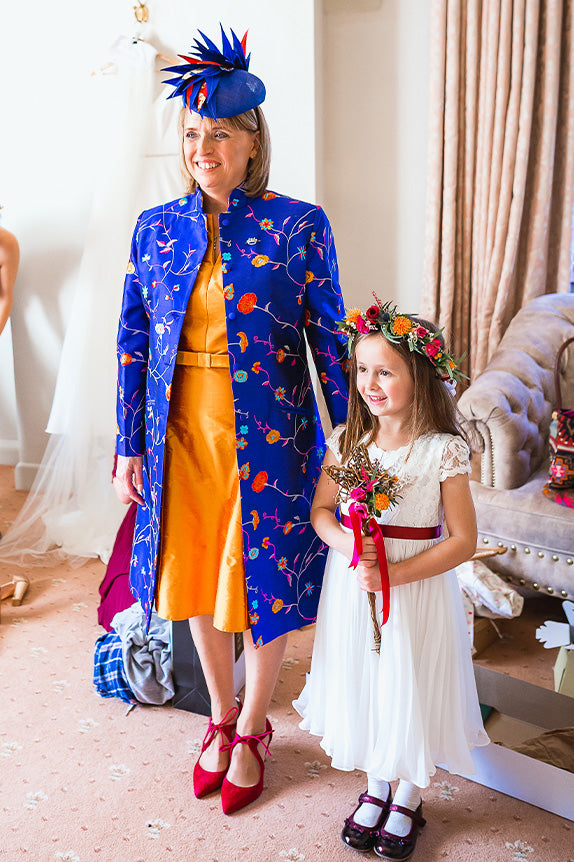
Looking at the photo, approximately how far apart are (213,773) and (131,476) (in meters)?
0.70

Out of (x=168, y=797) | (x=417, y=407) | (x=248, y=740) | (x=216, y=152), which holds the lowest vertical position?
(x=168, y=797)

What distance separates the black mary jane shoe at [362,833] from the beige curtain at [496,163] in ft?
6.49

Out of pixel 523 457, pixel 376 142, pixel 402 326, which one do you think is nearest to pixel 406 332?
pixel 402 326

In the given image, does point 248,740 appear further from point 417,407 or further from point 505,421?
point 505,421

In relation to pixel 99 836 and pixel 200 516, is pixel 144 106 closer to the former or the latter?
pixel 200 516

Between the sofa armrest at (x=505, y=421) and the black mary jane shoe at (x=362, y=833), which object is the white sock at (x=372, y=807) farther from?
the sofa armrest at (x=505, y=421)

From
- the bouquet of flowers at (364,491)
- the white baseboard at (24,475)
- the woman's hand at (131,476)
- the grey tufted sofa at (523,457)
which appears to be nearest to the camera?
the bouquet of flowers at (364,491)

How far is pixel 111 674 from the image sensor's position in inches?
81.0

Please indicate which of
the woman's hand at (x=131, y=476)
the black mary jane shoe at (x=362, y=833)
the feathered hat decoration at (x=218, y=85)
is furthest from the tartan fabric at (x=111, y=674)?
the feathered hat decoration at (x=218, y=85)

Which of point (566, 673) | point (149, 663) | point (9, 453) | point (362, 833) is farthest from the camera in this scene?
point (9, 453)

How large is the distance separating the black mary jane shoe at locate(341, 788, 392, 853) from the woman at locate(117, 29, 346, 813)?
9.2 inches

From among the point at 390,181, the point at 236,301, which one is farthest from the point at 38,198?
the point at 236,301

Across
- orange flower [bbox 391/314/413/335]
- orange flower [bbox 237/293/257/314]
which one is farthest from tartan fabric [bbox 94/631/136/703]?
orange flower [bbox 391/314/413/335]

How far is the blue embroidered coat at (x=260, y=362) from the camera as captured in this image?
58.7 inches
